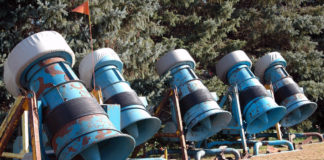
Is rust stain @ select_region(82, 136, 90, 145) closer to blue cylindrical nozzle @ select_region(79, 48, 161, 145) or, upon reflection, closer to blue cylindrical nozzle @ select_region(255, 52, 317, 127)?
blue cylindrical nozzle @ select_region(79, 48, 161, 145)

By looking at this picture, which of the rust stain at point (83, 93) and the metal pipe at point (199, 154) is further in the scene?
the metal pipe at point (199, 154)

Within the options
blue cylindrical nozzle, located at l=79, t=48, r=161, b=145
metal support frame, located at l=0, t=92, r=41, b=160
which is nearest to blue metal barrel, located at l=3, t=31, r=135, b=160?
metal support frame, located at l=0, t=92, r=41, b=160

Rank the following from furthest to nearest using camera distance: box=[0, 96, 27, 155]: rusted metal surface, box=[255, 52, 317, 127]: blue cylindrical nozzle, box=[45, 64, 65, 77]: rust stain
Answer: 1. box=[255, 52, 317, 127]: blue cylindrical nozzle
2. box=[45, 64, 65, 77]: rust stain
3. box=[0, 96, 27, 155]: rusted metal surface

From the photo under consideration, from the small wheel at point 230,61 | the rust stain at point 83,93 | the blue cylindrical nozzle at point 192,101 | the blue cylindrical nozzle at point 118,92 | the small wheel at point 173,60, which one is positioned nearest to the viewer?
the rust stain at point 83,93

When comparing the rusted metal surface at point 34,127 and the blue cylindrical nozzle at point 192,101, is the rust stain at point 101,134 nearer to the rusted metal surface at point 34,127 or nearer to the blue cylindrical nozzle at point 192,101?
the rusted metal surface at point 34,127

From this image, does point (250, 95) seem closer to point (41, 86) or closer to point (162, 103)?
point (162, 103)

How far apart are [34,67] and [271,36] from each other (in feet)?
41.3

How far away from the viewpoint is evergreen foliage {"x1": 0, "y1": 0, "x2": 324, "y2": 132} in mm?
8037

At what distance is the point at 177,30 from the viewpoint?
1437 cm

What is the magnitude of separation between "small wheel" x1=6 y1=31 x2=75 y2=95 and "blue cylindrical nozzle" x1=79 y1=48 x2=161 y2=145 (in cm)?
150

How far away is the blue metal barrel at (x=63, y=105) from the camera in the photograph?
475 cm

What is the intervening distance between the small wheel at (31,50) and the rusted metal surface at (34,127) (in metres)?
0.67

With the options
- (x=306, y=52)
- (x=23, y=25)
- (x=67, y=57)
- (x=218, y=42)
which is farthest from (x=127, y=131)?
(x=306, y=52)

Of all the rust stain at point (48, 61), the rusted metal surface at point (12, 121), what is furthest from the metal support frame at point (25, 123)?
the rust stain at point (48, 61)
